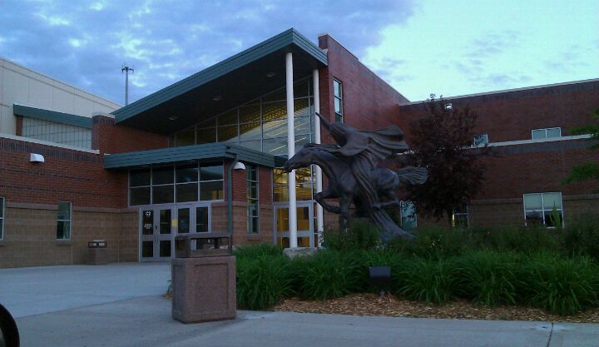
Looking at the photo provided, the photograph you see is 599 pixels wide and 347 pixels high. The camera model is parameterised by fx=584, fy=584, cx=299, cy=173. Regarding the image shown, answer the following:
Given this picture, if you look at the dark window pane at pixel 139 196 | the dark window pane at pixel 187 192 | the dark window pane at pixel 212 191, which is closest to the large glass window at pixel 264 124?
the dark window pane at pixel 212 191

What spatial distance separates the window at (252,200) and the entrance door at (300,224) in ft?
4.60

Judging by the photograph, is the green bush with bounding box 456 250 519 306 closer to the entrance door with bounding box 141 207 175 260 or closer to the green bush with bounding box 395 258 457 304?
the green bush with bounding box 395 258 457 304

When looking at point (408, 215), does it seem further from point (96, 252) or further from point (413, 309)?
point (413, 309)

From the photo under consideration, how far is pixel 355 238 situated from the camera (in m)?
12.0

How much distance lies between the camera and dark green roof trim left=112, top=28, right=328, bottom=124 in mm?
24672

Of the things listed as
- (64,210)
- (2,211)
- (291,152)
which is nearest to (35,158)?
(2,211)

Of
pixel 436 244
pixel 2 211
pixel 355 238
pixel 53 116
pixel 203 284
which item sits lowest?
pixel 203 284

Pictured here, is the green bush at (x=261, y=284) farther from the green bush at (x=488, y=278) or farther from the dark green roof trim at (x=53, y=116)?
the dark green roof trim at (x=53, y=116)

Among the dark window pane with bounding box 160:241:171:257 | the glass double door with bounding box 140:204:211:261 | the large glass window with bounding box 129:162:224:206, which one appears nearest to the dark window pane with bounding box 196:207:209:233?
the glass double door with bounding box 140:204:211:261

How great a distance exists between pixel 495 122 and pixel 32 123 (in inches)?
1058

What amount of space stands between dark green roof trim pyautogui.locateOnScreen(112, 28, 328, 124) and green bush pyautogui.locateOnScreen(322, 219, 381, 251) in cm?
1377

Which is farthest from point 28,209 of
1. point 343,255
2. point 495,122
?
point 495,122

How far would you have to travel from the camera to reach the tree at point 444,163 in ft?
83.9

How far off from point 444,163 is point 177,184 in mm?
11936
